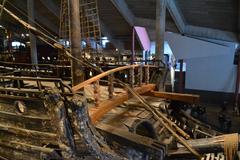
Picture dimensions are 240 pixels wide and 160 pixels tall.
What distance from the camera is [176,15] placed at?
34.3 feet

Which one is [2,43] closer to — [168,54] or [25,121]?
[168,54]

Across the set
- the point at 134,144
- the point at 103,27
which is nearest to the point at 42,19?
the point at 103,27

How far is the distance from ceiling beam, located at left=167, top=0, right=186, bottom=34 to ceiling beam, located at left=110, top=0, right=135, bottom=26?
2.55 metres

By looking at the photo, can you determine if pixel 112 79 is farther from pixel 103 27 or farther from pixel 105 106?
pixel 103 27

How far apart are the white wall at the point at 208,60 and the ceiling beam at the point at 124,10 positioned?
2.21m

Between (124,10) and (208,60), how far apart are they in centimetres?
522

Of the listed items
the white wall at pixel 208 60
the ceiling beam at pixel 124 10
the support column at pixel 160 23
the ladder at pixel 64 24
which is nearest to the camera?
the ladder at pixel 64 24

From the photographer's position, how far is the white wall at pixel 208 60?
11.9 meters

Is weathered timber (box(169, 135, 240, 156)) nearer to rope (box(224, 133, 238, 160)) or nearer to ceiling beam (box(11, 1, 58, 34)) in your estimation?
rope (box(224, 133, 238, 160))

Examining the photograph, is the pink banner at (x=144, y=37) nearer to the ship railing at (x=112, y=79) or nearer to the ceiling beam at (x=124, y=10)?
the ceiling beam at (x=124, y=10)

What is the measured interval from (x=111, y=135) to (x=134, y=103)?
1619mm

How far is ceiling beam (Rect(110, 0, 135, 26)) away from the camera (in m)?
11.1

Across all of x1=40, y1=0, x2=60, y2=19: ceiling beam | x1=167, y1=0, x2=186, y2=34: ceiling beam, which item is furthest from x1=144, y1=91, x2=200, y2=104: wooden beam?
x1=40, y1=0, x2=60, y2=19: ceiling beam

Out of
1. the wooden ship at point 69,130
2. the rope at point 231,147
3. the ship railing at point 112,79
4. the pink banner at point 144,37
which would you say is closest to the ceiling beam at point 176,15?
the pink banner at point 144,37
